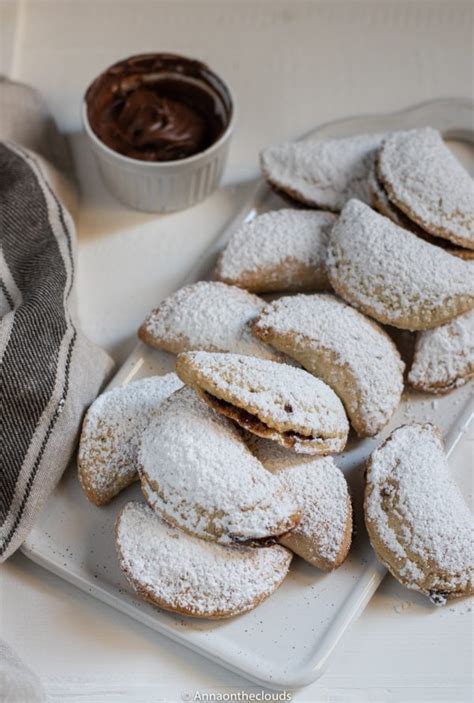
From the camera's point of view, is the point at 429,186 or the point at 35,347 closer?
the point at 35,347

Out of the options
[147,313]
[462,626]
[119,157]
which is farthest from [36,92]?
[462,626]

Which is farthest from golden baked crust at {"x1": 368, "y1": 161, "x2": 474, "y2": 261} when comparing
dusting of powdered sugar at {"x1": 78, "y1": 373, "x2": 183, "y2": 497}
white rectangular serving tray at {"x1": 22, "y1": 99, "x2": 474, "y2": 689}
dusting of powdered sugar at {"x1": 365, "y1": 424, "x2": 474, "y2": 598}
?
dusting of powdered sugar at {"x1": 78, "y1": 373, "x2": 183, "y2": 497}

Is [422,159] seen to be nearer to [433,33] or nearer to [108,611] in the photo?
[433,33]

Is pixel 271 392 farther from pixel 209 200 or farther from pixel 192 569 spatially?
pixel 209 200

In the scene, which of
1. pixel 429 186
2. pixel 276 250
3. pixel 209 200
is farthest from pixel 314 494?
→ pixel 209 200

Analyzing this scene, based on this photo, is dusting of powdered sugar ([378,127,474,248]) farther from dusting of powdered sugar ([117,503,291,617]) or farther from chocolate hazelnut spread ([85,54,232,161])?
dusting of powdered sugar ([117,503,291,617])

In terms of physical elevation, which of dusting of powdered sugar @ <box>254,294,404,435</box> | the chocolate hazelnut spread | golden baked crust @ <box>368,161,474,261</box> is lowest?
dusting of powdered sugar @ <box>254,294,404,435</box>
